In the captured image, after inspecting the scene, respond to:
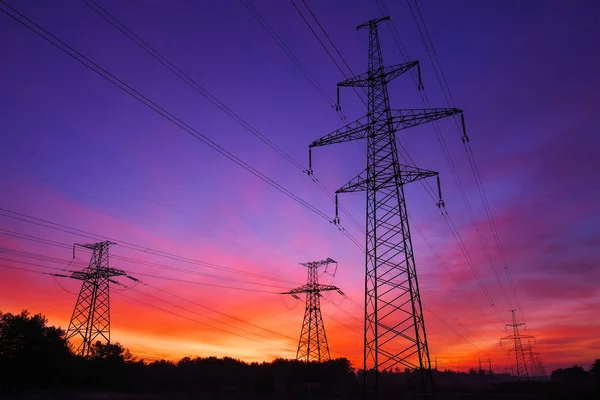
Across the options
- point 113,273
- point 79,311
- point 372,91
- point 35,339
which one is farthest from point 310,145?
point 35,339

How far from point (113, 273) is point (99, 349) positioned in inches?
797

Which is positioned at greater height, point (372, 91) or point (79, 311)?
point (372, 91)

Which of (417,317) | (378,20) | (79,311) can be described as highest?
(378,20)

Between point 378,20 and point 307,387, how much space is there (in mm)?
65920

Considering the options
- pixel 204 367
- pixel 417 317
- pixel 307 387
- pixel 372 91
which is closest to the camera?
pixel 417 317

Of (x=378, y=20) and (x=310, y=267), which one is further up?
(x=378, y=20)

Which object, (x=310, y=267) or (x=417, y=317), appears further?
(x=310, y=267)

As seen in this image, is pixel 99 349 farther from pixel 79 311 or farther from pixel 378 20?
pixel 378 20

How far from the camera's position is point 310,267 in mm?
64125

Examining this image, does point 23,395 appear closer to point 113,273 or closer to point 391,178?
point 113,273

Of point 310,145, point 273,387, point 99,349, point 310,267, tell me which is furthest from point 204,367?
point 310,145

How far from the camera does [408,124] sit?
1140 inches

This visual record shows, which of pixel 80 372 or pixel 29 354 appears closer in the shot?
pixel 29 354

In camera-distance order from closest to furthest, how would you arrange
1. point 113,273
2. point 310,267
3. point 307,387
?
point 113,273 → point 310,267 → point 307,387
